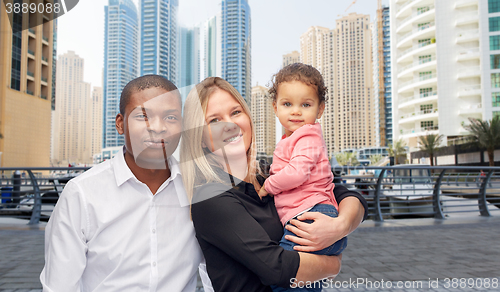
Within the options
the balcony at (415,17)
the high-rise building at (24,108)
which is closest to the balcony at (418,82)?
the balcony at (415,17)

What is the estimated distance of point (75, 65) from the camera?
1.04m

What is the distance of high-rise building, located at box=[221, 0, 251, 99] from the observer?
1196mm

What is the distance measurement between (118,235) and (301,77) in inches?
40.1

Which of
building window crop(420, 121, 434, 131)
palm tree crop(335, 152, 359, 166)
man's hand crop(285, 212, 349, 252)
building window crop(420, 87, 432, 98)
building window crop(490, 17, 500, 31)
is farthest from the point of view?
palm tree crop(335, 152, 359, 166)

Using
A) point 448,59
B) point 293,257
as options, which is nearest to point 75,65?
point 293,257

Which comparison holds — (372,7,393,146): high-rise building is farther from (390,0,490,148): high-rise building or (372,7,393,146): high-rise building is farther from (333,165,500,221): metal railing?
(333,165,500,221): metal railing

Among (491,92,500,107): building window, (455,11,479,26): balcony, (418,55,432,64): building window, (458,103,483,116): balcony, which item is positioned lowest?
(458,103,483,116): balcony

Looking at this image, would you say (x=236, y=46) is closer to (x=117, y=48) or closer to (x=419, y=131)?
(x=117, y=48)

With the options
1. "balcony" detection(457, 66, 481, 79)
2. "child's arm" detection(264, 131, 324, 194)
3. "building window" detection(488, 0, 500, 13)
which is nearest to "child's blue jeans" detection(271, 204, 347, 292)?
"child's arm" detection(264, 131, 324, 194)

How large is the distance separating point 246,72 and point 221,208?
50 cm

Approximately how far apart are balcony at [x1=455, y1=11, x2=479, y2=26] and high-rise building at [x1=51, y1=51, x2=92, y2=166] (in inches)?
1916

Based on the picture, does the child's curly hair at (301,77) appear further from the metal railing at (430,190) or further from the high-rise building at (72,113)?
the metal railing at (430,190)

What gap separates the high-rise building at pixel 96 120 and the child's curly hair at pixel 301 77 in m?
0.78

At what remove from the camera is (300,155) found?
4.72 ft
